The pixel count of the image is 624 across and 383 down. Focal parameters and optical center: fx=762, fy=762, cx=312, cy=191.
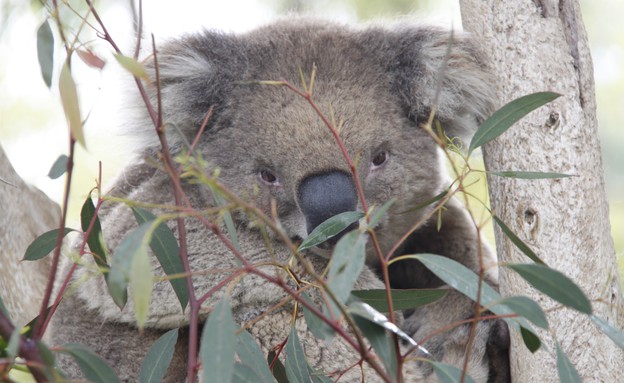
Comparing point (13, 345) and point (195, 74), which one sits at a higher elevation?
point (195, 74)

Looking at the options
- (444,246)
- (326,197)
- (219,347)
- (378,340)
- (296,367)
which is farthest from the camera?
(444,246)

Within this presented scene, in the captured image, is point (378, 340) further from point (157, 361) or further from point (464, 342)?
point (464, 342)

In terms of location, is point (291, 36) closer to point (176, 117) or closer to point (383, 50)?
point (383, 50)

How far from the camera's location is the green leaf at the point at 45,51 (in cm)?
149

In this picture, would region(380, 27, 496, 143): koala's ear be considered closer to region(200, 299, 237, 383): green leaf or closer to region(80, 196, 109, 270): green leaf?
region(80, 196, 109, 270): green leaf

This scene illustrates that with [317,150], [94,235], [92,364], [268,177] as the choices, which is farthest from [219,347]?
[268,177]

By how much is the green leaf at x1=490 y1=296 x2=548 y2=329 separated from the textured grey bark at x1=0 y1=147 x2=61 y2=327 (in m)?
2.37

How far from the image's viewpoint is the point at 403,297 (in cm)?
177

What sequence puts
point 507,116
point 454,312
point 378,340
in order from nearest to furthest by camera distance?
1. point 378,340
2. point 507,116
3. point 454,312

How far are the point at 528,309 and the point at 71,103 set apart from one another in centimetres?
86

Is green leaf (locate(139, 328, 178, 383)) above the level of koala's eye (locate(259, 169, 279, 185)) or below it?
below

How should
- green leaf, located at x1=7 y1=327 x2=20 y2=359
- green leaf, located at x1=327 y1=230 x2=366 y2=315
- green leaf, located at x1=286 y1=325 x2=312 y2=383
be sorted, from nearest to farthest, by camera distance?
green leaf, located at x1=7 y1=327 x2=20 y2=359, green leaf, located at x1=327 y1=230 x2=366 y2=315, green leaf, located at x1=286 y1=325 x2=312 y2=383

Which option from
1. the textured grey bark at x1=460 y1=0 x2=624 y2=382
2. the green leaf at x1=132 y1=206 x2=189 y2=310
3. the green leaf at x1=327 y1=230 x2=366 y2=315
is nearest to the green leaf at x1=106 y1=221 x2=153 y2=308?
the green leaf at x1=327 y1=230 x2=366 y2=315

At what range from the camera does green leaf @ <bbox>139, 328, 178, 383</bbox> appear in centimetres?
159
